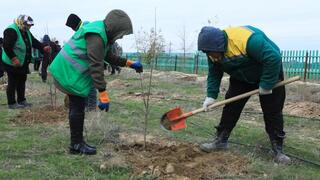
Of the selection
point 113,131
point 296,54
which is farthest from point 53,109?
point 296,54

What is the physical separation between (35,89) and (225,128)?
25.3 ft

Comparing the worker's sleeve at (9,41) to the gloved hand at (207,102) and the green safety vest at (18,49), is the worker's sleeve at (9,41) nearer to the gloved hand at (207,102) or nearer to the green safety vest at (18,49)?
the green safety vest at (18,49)

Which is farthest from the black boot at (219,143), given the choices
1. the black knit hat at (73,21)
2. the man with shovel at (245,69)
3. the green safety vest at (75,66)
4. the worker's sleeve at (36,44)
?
the worker's sleeve at (36,44)

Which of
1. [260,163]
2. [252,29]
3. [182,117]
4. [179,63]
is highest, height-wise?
[252,29]

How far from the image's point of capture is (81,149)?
475 centimetres

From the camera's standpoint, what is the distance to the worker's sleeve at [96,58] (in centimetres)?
443

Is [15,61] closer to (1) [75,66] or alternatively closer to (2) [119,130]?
(2) [119,130]

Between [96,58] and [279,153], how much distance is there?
2.07 metres

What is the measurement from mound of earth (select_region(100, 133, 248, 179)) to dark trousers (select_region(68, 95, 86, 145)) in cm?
40

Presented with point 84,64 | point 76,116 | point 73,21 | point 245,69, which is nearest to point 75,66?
point 84,64

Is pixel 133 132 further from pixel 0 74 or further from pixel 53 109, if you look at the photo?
pixel 0 74

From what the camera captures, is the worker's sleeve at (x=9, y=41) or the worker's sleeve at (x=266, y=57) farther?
the worker's sleeve at (x=9, y=41)

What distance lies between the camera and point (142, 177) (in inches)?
160

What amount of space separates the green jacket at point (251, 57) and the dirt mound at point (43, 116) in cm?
286
